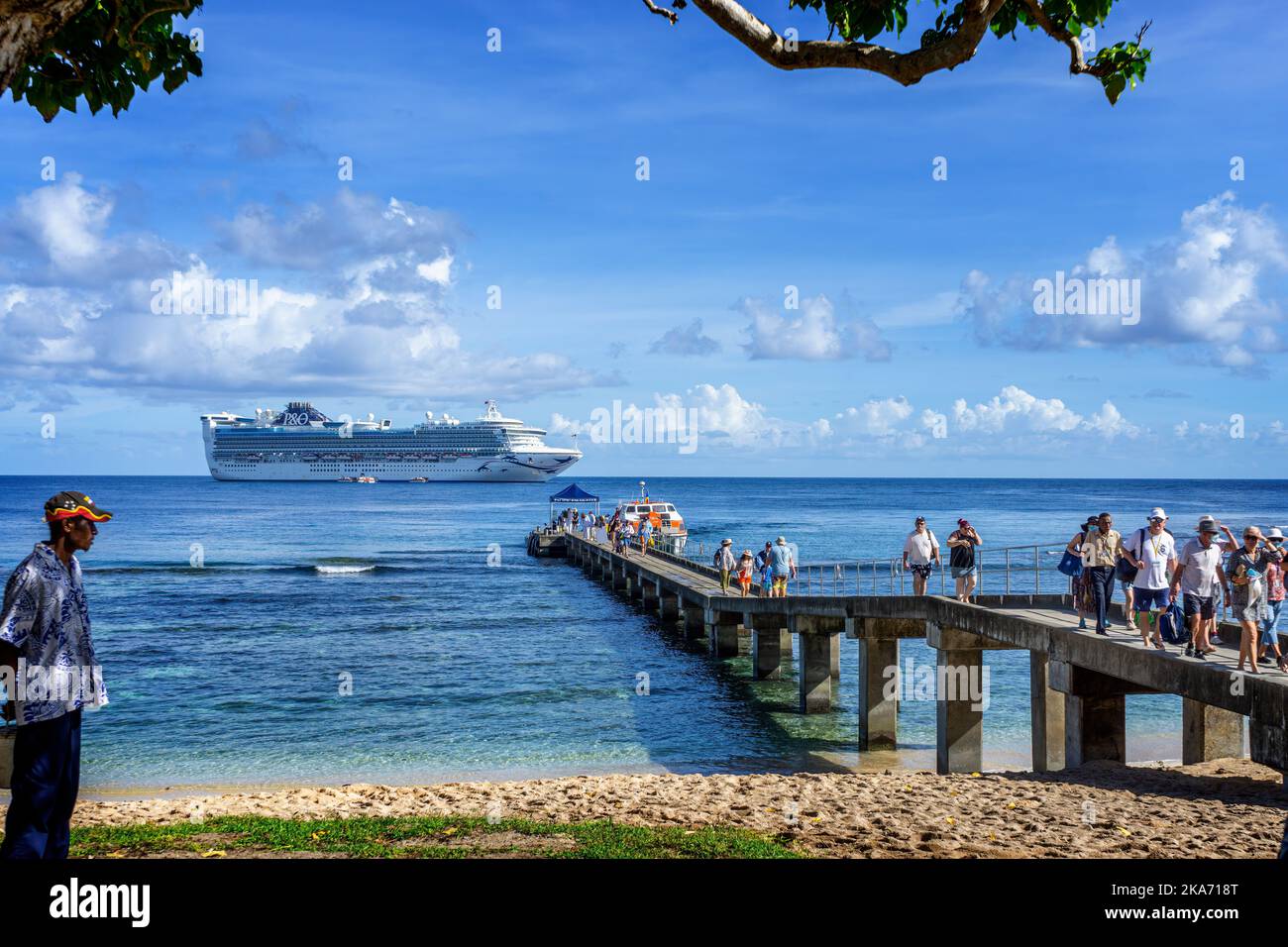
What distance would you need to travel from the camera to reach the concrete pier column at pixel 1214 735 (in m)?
12.9

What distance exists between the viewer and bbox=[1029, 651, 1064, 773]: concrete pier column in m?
13.9

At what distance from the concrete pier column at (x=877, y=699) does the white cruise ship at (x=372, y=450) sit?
498ft

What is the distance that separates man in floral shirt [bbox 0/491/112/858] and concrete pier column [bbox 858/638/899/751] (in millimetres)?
14101

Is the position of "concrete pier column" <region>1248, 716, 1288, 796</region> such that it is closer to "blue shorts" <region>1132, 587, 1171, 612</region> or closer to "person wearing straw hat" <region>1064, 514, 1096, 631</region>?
"blue shorts" <region>1132, 587, 1171, 612</region>

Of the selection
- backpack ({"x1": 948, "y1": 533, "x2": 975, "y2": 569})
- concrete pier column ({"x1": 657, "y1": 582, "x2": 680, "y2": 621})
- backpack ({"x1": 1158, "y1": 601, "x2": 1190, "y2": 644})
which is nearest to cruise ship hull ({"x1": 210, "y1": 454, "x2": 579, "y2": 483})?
concrete pier column ({"x1": 657, "y1": 582, "x2": 680, "y2": 621})

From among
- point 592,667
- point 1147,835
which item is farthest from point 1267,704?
point 592,667

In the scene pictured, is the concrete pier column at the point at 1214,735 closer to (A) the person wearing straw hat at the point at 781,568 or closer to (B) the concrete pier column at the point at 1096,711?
(B) the concrete pier column at the point at 1096,711

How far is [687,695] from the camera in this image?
22.4 meters

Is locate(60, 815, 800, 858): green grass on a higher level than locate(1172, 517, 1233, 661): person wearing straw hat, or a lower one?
lower

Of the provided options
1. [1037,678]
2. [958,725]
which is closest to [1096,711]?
[1037,678]

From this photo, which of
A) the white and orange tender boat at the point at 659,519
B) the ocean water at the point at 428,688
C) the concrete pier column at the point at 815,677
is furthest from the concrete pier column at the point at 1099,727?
the white and orange tender boat at the point at 659,519

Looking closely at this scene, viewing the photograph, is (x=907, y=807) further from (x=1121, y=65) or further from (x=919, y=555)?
(x=919, y=555)
